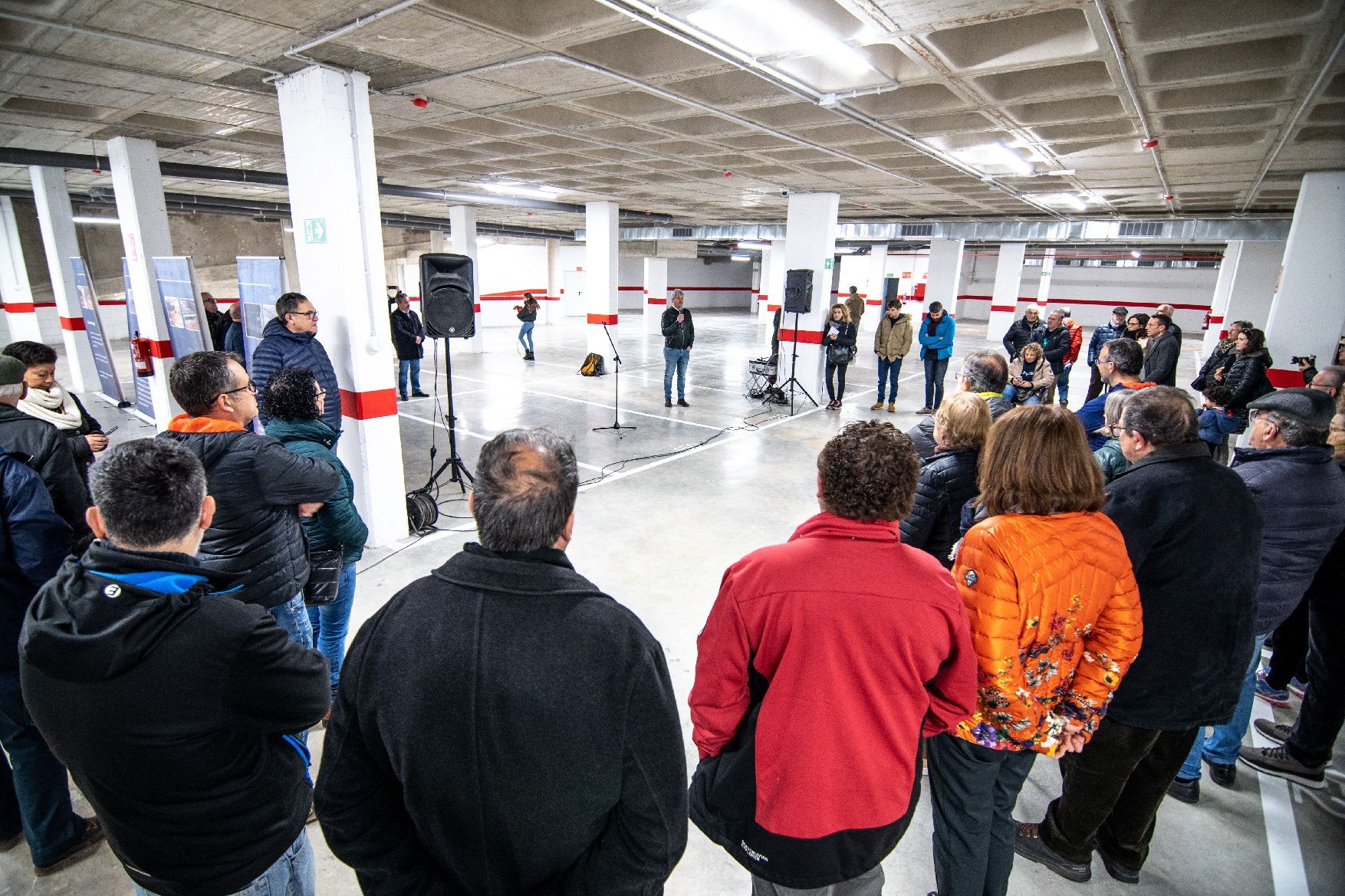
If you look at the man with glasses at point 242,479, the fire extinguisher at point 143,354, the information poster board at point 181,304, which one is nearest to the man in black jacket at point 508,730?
the man with glasses at point 242,479

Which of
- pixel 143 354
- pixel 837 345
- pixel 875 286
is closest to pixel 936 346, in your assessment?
pixel 837 345

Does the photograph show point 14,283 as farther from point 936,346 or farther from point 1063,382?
point 1063,382

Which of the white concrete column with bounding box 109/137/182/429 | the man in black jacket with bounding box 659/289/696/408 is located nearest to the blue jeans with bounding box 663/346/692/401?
the man in black jacket with bounding box 659/289/696/408

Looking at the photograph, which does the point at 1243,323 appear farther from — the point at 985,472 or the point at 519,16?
the point at 519,16

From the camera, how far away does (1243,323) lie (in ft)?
17.6

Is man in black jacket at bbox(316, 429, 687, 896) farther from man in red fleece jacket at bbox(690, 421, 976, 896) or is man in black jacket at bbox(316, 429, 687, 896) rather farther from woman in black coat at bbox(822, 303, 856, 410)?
woman in black coat at bbox(822, 303, 856, 410)

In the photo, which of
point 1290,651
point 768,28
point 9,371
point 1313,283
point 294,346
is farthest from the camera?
point 1313,283

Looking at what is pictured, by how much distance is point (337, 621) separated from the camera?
264cm

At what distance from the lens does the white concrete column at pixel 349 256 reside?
3.88m

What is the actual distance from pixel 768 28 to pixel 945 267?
14.8 metres

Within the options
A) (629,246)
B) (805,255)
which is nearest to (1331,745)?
(805,255)

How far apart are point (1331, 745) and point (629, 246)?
2275 centimetres

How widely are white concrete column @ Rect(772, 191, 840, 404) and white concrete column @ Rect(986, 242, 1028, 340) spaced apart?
994 cm

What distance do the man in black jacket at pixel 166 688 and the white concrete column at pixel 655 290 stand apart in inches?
768
